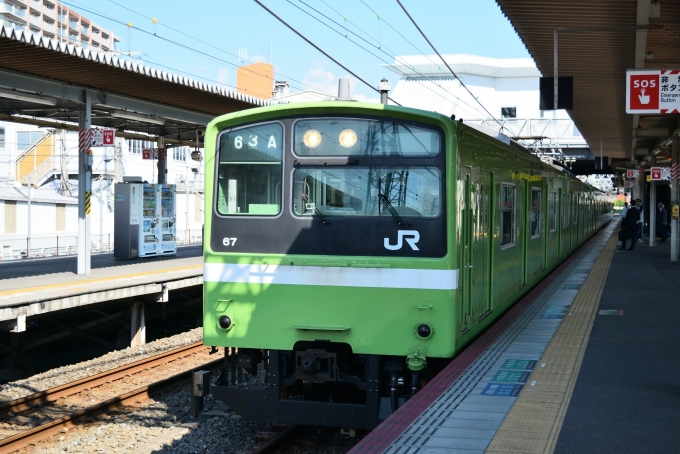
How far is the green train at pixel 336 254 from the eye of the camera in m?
6.50

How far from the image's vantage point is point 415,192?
6582 millimetres

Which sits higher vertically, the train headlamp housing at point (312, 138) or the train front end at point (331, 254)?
the train headlamp housing at point (312, 138)

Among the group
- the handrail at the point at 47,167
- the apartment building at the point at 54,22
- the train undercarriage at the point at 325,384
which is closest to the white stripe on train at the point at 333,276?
the train undercarriage at the point at 325,384

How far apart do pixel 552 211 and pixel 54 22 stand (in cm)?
8224

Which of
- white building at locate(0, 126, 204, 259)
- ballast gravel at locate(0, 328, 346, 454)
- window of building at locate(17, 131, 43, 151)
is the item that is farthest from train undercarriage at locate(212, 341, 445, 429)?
window of building at locate(17, 131, 43, 151)

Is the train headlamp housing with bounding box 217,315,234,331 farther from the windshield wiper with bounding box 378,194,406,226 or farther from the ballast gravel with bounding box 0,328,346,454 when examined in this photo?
the windshield wiper with bounding box 378,194,406,226

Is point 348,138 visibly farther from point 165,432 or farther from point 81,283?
point 81,283

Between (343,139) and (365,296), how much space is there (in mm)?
1340

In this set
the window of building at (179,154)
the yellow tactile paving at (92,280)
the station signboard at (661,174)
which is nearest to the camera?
the yellow tactile paving at (92,280)

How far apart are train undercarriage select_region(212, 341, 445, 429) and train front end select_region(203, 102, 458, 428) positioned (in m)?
0.01

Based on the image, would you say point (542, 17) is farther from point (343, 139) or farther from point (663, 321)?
point (343, 139)

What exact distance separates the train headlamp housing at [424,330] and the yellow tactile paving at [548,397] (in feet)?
2.82

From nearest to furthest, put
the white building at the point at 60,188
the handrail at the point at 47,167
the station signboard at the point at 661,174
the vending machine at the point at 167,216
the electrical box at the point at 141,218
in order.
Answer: the electrical box at the point at 141,218, the vending machine at the point at 167,216, the station signboard at the point at 661,174, the white building at the point at 60,188, the handrail at the point at 47,167

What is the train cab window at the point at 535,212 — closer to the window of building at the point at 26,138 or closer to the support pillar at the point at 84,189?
the support pillar at the point at 84,189
